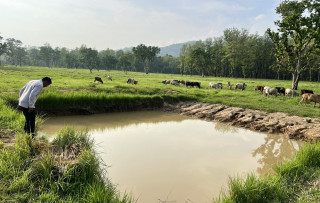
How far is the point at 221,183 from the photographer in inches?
206

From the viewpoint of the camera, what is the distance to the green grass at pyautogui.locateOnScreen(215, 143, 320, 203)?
150 inches

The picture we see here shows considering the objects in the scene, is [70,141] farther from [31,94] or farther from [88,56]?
[88,56]

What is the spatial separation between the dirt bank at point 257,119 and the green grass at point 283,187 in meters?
4.71

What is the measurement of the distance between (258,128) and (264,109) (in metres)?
2.48

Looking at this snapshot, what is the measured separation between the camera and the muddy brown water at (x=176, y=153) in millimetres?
4938

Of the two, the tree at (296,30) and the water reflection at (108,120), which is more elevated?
the tree at (296,30)

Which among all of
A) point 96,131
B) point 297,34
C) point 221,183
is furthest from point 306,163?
point 297,34

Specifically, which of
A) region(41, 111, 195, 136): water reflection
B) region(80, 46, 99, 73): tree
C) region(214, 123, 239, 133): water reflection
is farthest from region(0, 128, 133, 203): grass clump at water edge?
region(80, 46, 99, 73): tree

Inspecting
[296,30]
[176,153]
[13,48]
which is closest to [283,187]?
[176,153]

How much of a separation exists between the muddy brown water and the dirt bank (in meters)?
0.54

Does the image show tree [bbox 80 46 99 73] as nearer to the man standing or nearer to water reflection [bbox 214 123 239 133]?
water reflection [bbox 214 123 239 133]

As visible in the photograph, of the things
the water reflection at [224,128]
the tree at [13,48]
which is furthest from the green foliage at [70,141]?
the tree at [13,48]

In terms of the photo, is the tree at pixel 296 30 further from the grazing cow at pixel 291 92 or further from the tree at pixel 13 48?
the tree at pixel 13 48

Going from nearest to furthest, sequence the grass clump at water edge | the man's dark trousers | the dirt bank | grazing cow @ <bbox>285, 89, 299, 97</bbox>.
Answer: the grass clump at water edge < the man's dark trousers < the dirt bank < grazing cow @ <bbox>285, 89, 299, 97</bbox>
